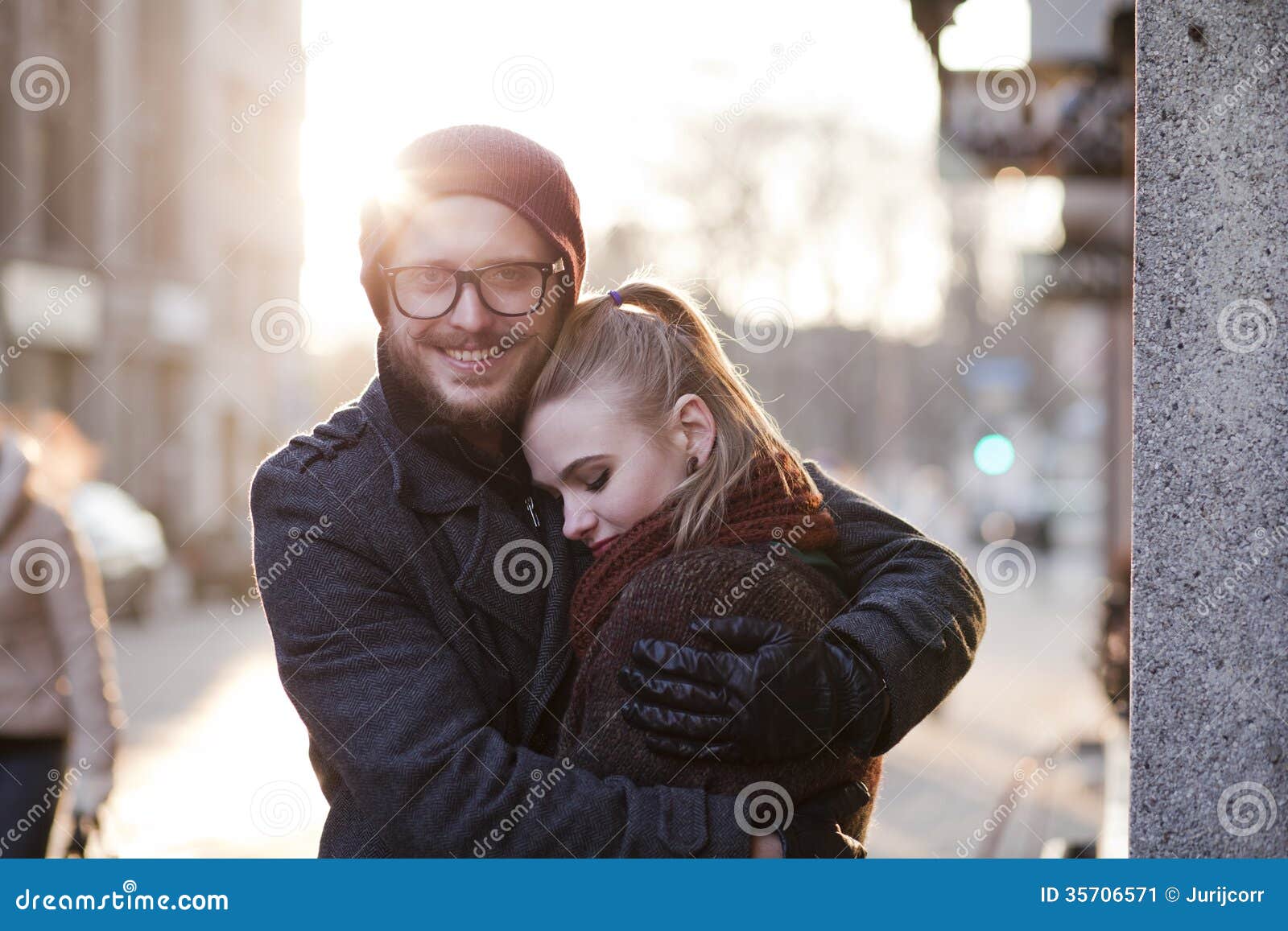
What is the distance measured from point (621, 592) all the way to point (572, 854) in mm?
404

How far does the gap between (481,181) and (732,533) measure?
701mm

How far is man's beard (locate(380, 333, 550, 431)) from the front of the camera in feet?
7.32

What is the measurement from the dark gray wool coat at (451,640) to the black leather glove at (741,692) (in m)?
0.10

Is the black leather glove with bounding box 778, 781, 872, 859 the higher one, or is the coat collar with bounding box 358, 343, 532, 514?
the coat collar with bounding box 358, 343, 532, 514

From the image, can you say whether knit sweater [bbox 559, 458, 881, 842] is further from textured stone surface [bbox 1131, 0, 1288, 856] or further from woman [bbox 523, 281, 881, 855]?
textured stone surface [bbox 1131, 0, 1288, 856]

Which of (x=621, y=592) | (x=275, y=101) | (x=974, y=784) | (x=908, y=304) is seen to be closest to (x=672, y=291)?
(x=621, y=592)

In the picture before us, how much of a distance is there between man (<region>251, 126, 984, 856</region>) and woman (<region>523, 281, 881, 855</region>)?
40 millimetres

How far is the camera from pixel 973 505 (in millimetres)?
33688

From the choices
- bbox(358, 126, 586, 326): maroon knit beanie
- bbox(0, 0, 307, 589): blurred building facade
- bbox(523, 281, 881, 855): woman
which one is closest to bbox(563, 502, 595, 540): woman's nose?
bbox(523, 281, 881, 855): woman

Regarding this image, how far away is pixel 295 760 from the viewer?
8.29 m

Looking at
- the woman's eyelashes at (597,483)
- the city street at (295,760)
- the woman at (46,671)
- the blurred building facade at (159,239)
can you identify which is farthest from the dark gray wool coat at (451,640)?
the blurred building facade at (159,239)

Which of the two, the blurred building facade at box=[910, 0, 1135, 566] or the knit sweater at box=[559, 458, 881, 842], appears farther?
the blurred building facade at box=[910, 0, 1135, 566]

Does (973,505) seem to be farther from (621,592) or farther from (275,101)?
(621,592)

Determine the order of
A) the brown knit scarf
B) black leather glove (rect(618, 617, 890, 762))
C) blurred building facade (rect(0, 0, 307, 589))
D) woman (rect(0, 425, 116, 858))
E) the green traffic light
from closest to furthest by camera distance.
A: black leather glove (rect(618, 617, 890, 762)), the brown knit scarf, woman (rect(0, 425, 116, 858)), the green traffic light, blurred building facade (rect(0, 0, 307, 589))
